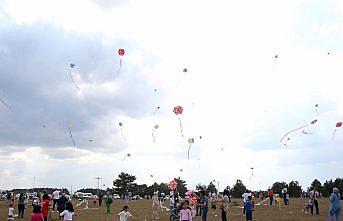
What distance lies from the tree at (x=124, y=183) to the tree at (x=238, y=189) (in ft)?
128

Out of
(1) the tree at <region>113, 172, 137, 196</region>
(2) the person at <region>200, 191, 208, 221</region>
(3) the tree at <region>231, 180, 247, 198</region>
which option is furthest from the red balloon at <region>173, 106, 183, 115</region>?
(1) the tree at <region>113, 172, 137, 196</region>

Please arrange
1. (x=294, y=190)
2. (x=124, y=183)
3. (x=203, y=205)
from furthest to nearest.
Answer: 1. (x=124, y=183)
2. (x=294, y=190)
3. (x=203, y=205)

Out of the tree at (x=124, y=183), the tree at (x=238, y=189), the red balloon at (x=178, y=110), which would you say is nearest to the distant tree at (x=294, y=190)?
the tree at (x=238, y=189)

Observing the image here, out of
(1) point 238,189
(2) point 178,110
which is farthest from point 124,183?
(2) point 178,110

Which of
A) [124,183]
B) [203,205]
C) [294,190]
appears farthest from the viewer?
[124,183]

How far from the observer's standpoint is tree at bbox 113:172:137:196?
361ft

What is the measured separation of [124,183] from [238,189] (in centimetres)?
4181

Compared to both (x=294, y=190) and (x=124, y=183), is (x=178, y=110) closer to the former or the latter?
(x=294, y=190)

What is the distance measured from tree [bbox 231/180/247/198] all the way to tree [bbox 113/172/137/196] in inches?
1538

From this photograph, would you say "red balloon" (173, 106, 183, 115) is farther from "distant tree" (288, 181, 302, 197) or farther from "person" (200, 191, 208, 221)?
"distant tree" (288, 181, 302, 197)

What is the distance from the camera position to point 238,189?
254ft

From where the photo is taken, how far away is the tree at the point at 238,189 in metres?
76.6

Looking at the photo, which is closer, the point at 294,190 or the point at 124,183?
the point at 294,190

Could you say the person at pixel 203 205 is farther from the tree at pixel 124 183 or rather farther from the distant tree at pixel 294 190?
the tree at pixel 124 183
